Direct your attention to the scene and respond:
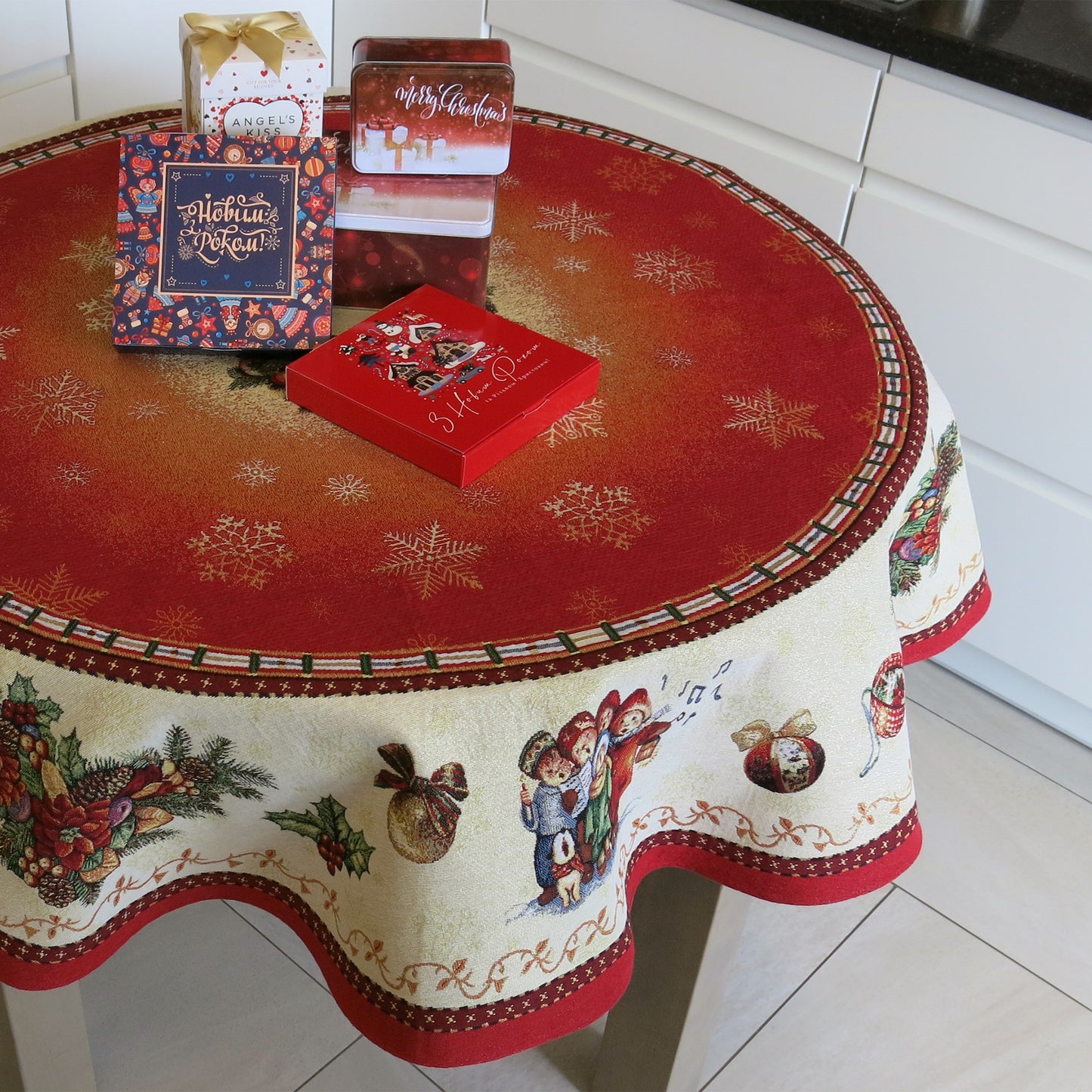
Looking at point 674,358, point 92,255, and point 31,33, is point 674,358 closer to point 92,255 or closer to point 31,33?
point 92,255

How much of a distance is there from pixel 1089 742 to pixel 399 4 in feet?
5.56

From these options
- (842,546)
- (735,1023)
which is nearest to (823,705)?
(842,546)

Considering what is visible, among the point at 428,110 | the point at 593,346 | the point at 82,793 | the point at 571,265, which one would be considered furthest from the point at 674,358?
the point at 82,793

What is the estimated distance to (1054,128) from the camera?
1.52 metres

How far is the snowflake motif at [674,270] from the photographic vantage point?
119 cm

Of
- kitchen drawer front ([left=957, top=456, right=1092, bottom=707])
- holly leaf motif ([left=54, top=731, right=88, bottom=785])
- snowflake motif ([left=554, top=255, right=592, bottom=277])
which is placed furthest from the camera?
kitchen drawer front ([left=957, top=456, right=1092, bottom=707])

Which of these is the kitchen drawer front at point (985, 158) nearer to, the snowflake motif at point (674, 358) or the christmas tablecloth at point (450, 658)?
the christmas tablecloth at point (450, 658)

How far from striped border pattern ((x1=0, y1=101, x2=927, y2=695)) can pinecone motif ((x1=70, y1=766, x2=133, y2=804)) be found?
62 millimetres

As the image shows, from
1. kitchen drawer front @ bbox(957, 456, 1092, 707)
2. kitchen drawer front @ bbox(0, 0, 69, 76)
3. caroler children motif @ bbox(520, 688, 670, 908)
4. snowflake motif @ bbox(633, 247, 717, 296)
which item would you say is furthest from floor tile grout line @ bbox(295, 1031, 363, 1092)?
kitchen drawer front @ bbox(0, 0, 69, 76)

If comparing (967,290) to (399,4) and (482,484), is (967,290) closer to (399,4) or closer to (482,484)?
(482,484)

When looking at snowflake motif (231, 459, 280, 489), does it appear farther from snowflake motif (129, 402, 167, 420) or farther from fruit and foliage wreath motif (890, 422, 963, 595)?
fruit and foliage wreath motif (890, 422, 963, 595)

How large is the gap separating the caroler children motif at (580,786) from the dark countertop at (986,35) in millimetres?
1068

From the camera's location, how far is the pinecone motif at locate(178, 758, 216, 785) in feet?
2.58

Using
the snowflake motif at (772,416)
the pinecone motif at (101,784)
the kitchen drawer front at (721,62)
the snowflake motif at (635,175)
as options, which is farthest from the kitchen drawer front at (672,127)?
the pinecone motif at (101,784)
